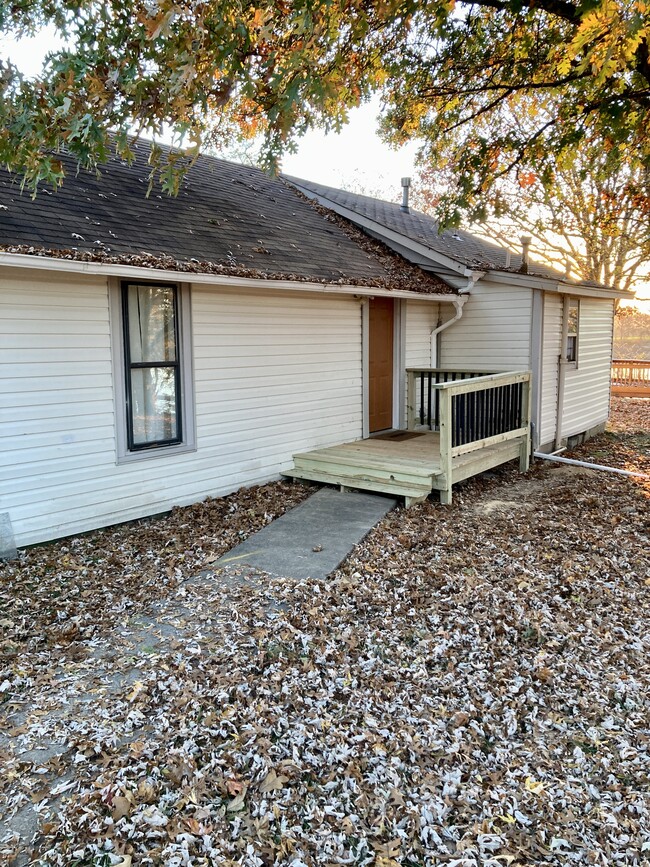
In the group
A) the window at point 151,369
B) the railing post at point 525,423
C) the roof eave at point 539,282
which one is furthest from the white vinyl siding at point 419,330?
the window at point 151,369

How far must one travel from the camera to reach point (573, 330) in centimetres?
1088

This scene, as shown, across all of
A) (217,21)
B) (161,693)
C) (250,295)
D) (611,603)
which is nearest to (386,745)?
(161,693)

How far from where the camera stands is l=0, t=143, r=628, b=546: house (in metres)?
5.52

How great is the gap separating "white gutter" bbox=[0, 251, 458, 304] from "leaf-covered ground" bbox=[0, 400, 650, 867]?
96.1 inches

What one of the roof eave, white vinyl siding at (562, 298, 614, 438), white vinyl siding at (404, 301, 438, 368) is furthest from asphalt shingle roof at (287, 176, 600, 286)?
white vinyl siding at (404, 301, 438, 368)

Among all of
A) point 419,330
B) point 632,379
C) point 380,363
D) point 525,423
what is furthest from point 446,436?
point 632,379

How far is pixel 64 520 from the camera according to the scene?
578 centimetres

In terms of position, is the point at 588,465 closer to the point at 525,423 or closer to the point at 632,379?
the point at 525,423

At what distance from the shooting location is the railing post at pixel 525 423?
902 centimetres

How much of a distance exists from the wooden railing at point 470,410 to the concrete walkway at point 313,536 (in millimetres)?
1080

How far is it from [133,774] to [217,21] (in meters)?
4.57

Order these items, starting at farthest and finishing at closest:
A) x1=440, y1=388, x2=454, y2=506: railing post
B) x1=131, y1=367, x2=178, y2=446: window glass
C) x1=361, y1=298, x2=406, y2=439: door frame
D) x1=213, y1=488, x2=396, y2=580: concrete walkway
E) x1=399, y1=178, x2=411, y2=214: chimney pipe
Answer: x1=399, y1=178, x2=411, y2=214: chimney pipe, x1=361, y1=298, x2=406, y2=439: door frame, x1=440, y1=388, x2=454, y2=506: railing post, x1=131, y1=367, x2=178, y2=446: window glass, x1=213, y1=488, x2=396, y2=580: concrete walkway

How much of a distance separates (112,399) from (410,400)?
5167mm

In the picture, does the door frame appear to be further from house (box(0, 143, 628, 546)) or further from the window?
the window
